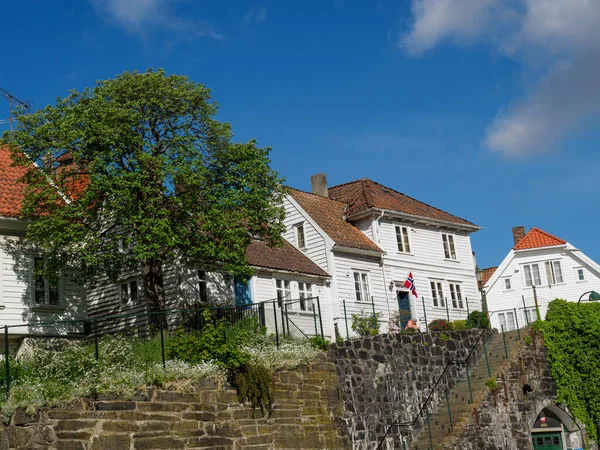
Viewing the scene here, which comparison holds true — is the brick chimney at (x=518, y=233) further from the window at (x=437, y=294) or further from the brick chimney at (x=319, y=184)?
the brick chimney at (x=319, y=184)

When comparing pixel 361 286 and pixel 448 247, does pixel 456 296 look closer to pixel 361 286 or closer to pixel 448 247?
pixel 448 247

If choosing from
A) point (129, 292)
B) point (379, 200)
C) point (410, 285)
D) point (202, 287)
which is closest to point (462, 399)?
point (410, 285)

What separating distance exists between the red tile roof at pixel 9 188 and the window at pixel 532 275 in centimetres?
3210

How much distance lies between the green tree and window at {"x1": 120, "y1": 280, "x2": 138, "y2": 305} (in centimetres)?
438

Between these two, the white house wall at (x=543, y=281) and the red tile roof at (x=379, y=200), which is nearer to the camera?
the red tile roof at (x=379, y=200)

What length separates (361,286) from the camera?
3775cm

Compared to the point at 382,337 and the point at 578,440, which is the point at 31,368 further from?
the point at 578,440

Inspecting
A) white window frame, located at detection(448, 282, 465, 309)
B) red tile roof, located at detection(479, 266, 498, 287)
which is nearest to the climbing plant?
white window frame, located at detection(448, 282, 465, 309)

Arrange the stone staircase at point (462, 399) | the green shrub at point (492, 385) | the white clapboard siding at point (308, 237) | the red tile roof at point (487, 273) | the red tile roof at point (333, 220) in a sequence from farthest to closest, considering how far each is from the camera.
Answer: the red tile roof at point (487, 273) → the red tile roof at point (333, 220) → the white clapboard siding at point (308, 237) → the green shrub at point (492, 385) → the stone staircase at point (462, 399)

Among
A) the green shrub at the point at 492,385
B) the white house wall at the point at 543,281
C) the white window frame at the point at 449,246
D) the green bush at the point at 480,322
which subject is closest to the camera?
the green shrub at the point at 492,385

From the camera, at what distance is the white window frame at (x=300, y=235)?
38.2 metres

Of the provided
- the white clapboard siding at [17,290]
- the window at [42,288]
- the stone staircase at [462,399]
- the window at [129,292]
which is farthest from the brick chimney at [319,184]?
the white clapboard siding at [17,290]

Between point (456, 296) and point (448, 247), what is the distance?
264cm

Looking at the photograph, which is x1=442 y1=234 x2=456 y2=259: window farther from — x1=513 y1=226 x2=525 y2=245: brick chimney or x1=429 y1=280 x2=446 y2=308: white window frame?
x1=513 y1=226 x2=525 y2=245: brick chimney
